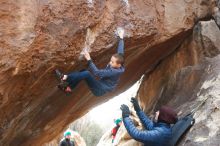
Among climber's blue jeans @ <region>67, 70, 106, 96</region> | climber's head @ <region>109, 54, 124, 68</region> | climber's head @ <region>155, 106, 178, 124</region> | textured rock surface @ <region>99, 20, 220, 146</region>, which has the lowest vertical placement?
textured rock surface @ <region>99, 20, 220, 146</region>

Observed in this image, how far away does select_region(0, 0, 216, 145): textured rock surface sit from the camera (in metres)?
8.84

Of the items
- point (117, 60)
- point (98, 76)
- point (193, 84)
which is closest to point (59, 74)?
point (98, 76)

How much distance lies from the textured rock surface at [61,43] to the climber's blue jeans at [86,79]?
523mm

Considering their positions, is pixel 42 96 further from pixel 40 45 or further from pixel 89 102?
pixel 89 102

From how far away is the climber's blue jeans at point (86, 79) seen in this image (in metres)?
9.34

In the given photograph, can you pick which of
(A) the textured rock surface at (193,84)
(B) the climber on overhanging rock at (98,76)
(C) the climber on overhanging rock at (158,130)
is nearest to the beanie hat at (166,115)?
(C) the climber on overhanging rock at (158,130)

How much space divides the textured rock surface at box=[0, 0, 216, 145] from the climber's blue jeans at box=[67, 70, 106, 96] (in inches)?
20.6

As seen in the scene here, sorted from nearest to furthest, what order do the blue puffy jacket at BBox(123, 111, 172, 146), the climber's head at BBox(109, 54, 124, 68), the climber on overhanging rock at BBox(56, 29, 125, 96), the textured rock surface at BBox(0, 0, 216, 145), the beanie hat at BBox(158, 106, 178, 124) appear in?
the blue puffy jacket at BBox(123, 111, 172, 146)
the beanie hat at BBox(158, 106, 178, 124)
the textured rock surface at BBox(0, 0, 216, 145)
the climber on overhanging rock at BBox(56, 29, 125, 96)
the climber's head at BBox(109, 54, 124, 68)

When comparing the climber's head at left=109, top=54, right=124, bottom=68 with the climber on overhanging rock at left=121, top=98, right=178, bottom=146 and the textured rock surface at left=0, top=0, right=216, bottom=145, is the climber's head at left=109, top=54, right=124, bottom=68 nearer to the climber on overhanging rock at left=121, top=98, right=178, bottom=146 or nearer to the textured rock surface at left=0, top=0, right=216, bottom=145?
the textured rock surface at left=0, top=0, right=216, bottom=145

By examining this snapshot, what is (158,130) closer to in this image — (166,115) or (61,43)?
(166,115)

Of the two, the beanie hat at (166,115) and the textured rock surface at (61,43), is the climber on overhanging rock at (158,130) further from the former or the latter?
the textured rock surface at (61,43)

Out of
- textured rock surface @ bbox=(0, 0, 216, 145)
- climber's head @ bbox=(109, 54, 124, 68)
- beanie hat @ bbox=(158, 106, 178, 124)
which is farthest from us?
climber's head @ bbox=(109, 54, 124, 68)

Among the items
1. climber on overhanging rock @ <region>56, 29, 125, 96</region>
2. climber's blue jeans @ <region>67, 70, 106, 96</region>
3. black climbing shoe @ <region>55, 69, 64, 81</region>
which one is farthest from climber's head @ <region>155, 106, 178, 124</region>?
black climbing shoe @ <region>55, 69, 64, 81</region>

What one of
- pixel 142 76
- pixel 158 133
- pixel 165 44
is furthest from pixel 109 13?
pixel 142 76
